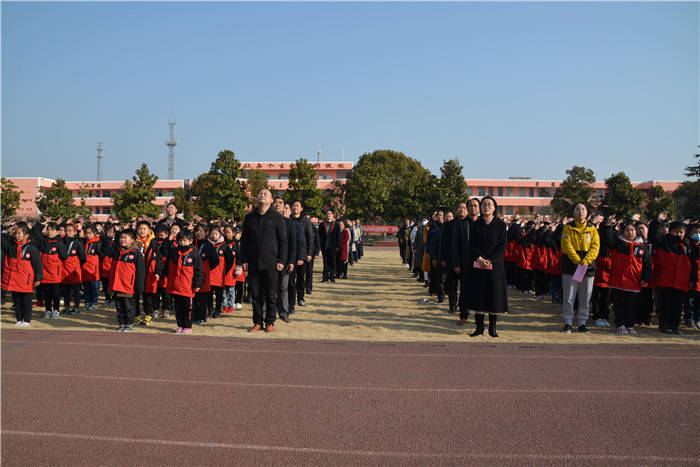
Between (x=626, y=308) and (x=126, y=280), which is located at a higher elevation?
(x=126, y=280)

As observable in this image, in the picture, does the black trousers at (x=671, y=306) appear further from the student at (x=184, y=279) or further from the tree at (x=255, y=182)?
the tree at (x=255, y=182)

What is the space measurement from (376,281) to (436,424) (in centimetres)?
1334

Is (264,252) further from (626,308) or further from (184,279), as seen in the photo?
(626,308)

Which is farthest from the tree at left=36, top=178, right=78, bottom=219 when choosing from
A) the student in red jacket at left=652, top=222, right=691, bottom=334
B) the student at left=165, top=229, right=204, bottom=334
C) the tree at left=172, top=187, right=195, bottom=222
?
the student in red jacket at left=652, top=222, right=691, bottom=334

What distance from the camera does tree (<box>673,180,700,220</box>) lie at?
57.1m

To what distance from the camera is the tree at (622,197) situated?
51.8 metres

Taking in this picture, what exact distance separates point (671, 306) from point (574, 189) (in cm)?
6001

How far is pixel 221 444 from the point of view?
405 centimetres

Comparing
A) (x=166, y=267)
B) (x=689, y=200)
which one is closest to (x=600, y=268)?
(x=166, y=267)

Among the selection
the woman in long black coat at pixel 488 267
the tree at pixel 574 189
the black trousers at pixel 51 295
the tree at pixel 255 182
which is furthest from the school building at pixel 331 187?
the woman in long black coat at pixel 488 267

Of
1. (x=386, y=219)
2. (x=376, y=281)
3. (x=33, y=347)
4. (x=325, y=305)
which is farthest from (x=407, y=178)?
(x=33, y=347)

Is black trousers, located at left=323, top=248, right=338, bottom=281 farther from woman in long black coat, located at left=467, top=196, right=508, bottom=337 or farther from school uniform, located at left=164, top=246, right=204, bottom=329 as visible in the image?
woman in long black coat, located at left=467, top=196, right=508, bottom=337

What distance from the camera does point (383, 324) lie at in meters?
9.66

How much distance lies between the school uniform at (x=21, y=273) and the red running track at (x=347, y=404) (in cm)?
176
